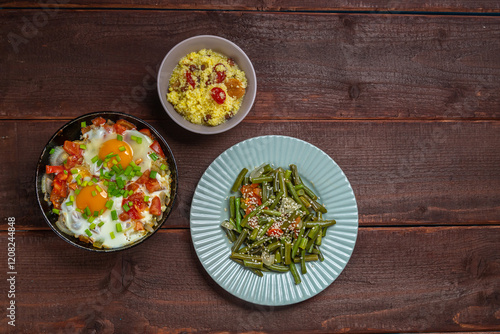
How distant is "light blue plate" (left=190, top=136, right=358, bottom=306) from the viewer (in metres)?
2.57

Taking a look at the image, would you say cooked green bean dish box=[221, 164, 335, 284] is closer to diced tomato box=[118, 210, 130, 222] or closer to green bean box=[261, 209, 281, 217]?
green bean box=[261, 209, 281, 217]

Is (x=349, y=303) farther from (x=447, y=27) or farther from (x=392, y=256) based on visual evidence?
(x=447, y=27)

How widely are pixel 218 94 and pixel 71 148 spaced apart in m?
0.88

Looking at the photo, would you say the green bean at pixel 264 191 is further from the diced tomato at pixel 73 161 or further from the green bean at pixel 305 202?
Answer: the diced tomato at pixel 73 161

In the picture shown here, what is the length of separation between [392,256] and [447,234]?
1.32 feet

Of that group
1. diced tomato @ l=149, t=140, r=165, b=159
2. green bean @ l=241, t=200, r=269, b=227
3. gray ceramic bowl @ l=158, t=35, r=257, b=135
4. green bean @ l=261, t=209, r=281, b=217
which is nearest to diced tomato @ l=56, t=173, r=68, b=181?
diced tomato @ l=149, t=140, r=165, b=159

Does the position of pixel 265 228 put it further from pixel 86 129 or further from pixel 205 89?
pixel 86 129

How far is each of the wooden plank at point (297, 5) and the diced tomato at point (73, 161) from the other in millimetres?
1011

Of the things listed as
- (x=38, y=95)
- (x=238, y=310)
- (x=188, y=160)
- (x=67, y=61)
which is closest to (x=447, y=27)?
(x=188, y=160)

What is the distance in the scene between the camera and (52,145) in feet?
7.73

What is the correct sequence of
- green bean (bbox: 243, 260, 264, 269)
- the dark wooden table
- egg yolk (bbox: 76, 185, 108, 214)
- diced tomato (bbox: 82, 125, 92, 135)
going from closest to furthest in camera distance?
egg yolk (bbox: 76, 185, 108, 214) → diced tomato (bbox: 82, 125, 92, 135) → green bean (bbox: 243, 260, 264, 269) → the dark wooden table

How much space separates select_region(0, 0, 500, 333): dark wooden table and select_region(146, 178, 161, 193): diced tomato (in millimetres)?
313

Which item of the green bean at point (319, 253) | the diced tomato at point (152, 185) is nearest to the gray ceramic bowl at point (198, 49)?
the diced tomato at point (152, 185)

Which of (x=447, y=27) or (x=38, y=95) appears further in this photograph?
(x=447, y=27)
